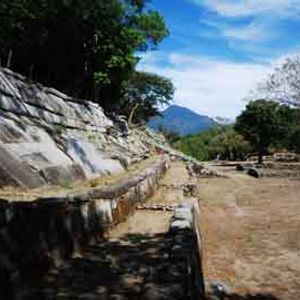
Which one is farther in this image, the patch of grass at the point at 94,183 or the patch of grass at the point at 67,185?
the patch of grass at the point at 94,183

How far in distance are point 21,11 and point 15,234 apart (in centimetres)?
1919

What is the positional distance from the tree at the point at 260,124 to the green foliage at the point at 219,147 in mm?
10228

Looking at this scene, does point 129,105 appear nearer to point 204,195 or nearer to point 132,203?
point 204,195

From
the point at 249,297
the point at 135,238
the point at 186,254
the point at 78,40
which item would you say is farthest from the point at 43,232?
the point at 78,40

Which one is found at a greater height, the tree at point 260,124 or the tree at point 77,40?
the tree at point 77,40

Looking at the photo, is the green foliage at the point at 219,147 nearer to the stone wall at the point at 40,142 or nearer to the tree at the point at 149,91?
the tree at the point at 149,91

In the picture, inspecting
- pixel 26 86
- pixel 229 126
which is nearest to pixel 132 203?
pixel 26 86

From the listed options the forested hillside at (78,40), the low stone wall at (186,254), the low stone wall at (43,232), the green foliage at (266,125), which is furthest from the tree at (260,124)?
the low stone wall at (43,232)

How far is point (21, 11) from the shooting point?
72.8ft

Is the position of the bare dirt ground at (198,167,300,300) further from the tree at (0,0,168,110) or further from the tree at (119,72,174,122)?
the tree at (119,72,174,122)

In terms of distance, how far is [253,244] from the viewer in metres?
11.5

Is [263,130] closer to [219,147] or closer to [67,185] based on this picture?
[219,147]

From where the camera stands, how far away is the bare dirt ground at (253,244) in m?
8.44

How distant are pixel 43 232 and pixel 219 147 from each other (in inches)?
2607
